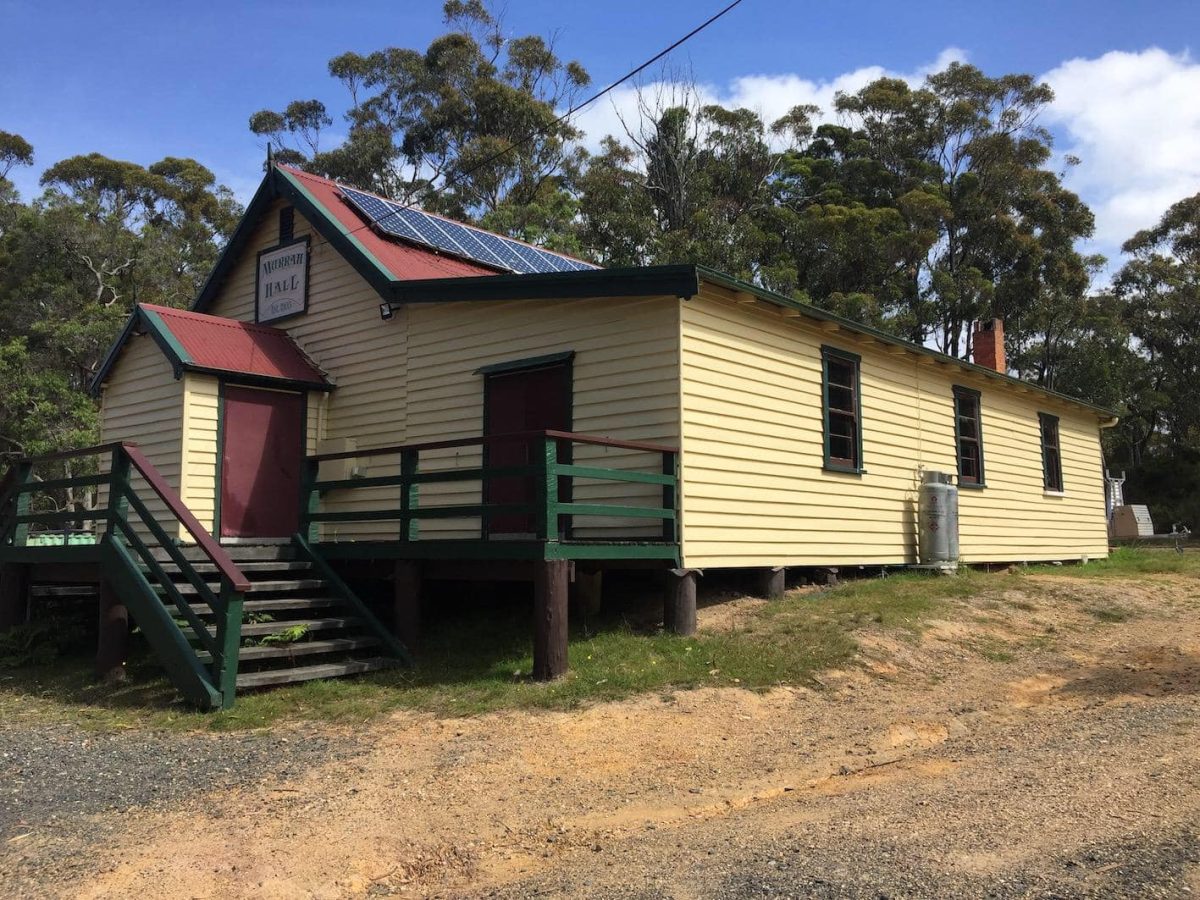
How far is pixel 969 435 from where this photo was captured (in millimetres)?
15898

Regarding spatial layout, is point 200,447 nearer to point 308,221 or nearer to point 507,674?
point 308,221

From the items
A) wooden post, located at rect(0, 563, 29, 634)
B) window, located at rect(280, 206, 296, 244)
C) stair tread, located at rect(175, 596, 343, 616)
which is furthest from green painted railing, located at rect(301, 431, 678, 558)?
window, located at rect(280, 206, 296, 244)

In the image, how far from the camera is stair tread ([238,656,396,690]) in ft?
27.8

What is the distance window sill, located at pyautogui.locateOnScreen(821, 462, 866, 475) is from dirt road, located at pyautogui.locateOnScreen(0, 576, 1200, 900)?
383cm

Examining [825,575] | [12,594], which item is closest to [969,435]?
[825,575]

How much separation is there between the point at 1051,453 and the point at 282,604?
1512 cm

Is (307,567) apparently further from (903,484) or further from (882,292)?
(882,292)

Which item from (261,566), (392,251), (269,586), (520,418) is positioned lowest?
(269,586)

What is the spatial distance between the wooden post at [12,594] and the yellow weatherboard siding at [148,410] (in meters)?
1.39

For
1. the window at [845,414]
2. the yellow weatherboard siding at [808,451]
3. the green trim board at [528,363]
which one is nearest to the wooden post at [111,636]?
the green trim board at [528,363]

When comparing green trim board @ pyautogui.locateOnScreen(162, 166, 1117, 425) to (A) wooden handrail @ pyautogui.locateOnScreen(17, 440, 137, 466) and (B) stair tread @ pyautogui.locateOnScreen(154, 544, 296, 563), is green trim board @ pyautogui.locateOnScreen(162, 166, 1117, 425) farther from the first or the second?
(A) wooden handrail @ pyautogui.locateOnScreen(17, 440, 137, 466)

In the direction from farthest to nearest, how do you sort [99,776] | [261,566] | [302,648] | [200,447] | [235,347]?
[235,347] → [200,447] → [261,566] → [302,648] → [99,776]

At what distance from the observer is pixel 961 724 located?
759 cm

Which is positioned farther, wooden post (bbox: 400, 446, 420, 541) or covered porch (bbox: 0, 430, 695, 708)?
wooden post (bbox: 400, 446, 420, 541)
